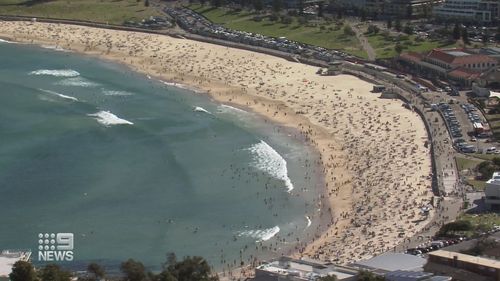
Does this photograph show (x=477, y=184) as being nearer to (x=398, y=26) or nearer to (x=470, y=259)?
(x=470, y=259)

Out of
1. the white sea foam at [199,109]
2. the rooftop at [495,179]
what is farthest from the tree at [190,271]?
the white sea foam at [199,109]

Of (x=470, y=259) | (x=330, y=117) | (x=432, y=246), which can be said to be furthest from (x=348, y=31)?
(x=470, y=259)

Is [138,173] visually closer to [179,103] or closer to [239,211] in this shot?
[239,211]

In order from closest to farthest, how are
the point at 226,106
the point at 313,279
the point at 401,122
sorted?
the point at 313,279 → the point at 401,122 → the point at 226,106

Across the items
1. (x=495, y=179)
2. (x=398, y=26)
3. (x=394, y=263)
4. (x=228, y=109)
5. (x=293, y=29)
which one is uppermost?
(x=394, y=263)

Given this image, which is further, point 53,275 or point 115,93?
point 115,93

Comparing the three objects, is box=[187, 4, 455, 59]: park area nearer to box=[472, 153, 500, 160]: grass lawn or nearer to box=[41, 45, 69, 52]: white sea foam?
box=[41, 45, 69, 52]: white sea foam

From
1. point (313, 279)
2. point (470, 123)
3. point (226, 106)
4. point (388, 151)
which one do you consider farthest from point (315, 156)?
point (313, 279)
